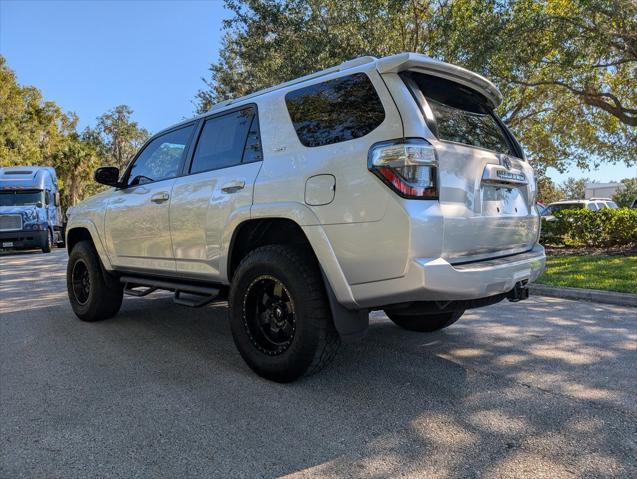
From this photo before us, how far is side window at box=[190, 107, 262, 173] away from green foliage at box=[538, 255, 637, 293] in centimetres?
574

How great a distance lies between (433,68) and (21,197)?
18522mm

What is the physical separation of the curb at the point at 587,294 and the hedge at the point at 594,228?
634cm

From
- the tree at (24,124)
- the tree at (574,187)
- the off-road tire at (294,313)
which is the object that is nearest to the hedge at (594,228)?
the off-road tire at (294,313)

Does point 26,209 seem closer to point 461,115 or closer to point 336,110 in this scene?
point 336,110

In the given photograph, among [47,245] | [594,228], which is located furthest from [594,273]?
[47,245]

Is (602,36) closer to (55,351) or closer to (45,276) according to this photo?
(55,351)

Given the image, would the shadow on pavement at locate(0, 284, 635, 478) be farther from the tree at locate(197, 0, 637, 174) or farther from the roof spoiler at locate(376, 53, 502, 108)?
the tree at locate(197, 0, 637, 174)

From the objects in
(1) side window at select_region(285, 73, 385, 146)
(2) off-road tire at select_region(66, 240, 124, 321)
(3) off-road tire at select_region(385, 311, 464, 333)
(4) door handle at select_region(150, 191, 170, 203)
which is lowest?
(3) off-road tire at select_region(385, 311, 464, 333)

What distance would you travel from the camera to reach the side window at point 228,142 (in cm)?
382

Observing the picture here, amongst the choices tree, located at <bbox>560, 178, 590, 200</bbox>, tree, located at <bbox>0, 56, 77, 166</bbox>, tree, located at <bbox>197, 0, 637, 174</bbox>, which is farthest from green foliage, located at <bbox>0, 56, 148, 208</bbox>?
tree, located at <bbox>560, 178, 590, 200</bbox>

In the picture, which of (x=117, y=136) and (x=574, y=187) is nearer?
(x=117, y=136)

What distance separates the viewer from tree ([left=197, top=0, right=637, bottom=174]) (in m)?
10.8

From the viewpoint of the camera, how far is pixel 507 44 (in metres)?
10.7

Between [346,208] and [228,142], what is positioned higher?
[228,142]
